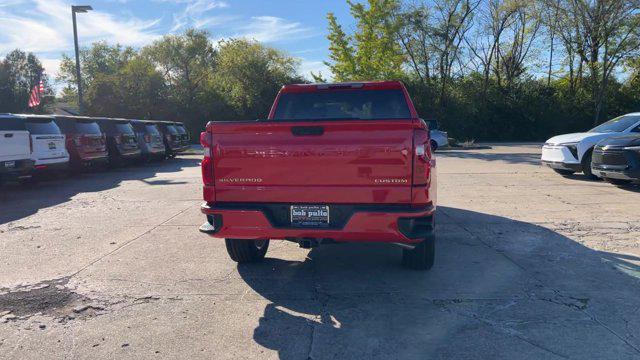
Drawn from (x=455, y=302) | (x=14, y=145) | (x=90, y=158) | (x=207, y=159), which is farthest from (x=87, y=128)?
(x=455, y=302)

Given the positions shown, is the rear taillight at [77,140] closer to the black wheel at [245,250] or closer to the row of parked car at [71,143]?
the row of parked car at [71,143]

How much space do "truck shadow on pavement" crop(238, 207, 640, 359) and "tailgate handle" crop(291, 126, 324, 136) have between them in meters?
1.57

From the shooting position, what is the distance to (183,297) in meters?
4.63

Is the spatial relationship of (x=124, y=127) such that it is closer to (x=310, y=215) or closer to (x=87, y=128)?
(x=87, y=128)

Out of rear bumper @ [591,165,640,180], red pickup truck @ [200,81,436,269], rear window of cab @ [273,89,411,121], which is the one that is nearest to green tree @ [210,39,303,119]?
rear bumper @ [591,165,640,180]

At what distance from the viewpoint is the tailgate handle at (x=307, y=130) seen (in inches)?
171

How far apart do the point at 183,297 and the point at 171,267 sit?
1002mm

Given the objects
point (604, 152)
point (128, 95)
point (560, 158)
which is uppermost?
point (128, 95)

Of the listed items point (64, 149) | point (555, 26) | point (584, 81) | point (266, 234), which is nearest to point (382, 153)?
point (266, 234)

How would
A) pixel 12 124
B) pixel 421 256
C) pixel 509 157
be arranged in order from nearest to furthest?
pixel 421 256, pixel 12 124, pixel 509 157

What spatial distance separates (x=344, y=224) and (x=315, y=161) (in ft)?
2.09

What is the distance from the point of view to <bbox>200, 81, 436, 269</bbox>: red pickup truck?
425 centimetres

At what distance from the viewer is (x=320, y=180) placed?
4391 mm

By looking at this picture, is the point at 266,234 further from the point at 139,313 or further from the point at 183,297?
the point at 139,313
